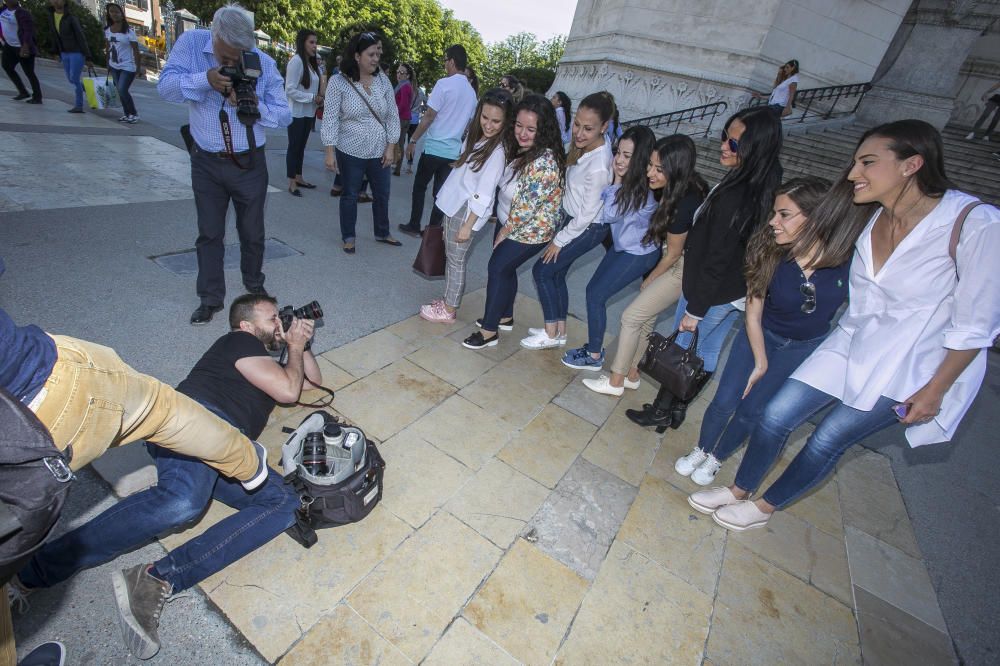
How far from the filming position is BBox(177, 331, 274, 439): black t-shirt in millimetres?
2169

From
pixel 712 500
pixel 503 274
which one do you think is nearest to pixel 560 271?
pixel 503 274

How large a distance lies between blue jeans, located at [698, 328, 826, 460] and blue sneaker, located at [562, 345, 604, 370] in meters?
1.14

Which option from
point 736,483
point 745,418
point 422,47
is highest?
point 422,47

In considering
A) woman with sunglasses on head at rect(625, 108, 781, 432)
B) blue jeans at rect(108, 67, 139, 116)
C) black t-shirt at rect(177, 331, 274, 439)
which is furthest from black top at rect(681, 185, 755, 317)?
blue jeans at rect(108, 67, 139, 116)

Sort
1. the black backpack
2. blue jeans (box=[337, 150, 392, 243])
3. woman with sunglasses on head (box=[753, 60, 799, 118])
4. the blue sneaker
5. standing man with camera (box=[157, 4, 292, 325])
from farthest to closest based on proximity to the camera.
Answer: woman with sunglasses on head (box=[753, 60, 799, 118]) < blue jeans (box=[337, 150, 392, 243]) < the blue sneaker < standing man with camera (box=[157, 4, 292, 325]) < the black backpack

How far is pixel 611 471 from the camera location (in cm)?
300

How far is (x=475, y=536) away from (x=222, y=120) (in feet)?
10.2

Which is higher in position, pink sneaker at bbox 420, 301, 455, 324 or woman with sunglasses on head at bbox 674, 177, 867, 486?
woman with sunglasses on head at bbox 674, 177, 867, 486

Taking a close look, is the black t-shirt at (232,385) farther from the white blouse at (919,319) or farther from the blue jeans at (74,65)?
the blue jeans at (74,65)

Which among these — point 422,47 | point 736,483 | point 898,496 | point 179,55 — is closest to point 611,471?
point 736,483

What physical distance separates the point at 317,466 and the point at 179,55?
2984mm

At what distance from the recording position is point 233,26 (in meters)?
2.97

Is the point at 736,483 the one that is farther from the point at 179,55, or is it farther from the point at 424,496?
the point at 179,55

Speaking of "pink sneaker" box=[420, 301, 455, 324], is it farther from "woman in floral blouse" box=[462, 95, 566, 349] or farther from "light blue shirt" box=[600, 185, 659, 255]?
"light blue shirt" box=[600, 185, 659, 255]
